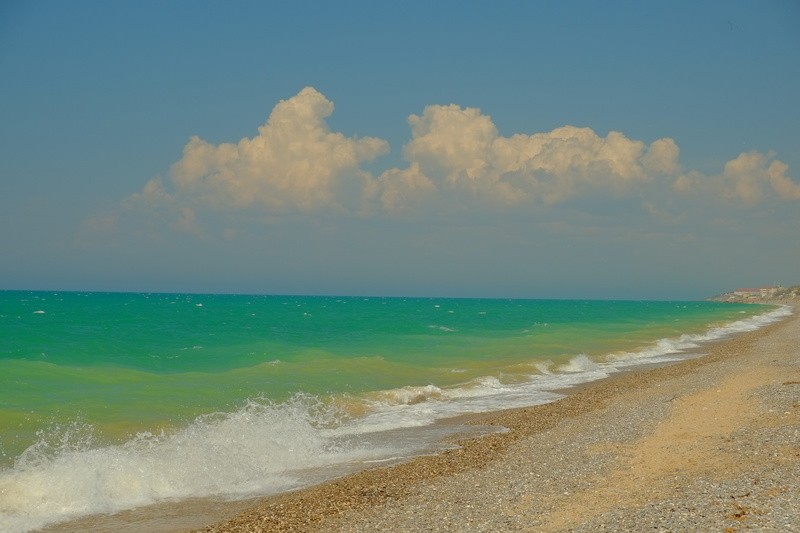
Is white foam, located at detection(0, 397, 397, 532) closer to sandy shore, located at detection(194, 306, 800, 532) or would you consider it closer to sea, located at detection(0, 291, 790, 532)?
sea, located at detection(0, 291, 790, 532)

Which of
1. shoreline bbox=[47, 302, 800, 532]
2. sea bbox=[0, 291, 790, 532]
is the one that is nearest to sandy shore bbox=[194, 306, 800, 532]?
shoreline bbox=[47, 302, 800, 532]

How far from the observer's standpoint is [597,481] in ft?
34.4

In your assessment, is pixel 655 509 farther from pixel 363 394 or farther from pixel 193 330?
pixel 193 330

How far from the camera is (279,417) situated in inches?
705

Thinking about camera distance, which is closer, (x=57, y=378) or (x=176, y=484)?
(x=176, y=484)

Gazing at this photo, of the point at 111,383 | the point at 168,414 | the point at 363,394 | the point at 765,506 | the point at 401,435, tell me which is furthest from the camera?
the point at 111,383

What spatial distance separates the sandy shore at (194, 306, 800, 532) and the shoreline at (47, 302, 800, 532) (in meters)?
0.02

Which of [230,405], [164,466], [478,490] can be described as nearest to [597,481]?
[478,490]

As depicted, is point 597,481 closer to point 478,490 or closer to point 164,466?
point 478,490

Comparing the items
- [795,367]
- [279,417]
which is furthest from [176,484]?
[795,367]

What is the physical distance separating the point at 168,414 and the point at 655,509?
13.9 m

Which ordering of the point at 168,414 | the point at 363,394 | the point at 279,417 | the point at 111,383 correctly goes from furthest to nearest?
the point at 111,383, the point at 363,394, the point at 168,414, the point at 279,417

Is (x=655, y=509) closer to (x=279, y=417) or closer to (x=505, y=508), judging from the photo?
(x=505, y=508)

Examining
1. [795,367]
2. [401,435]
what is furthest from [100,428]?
[795,367]
